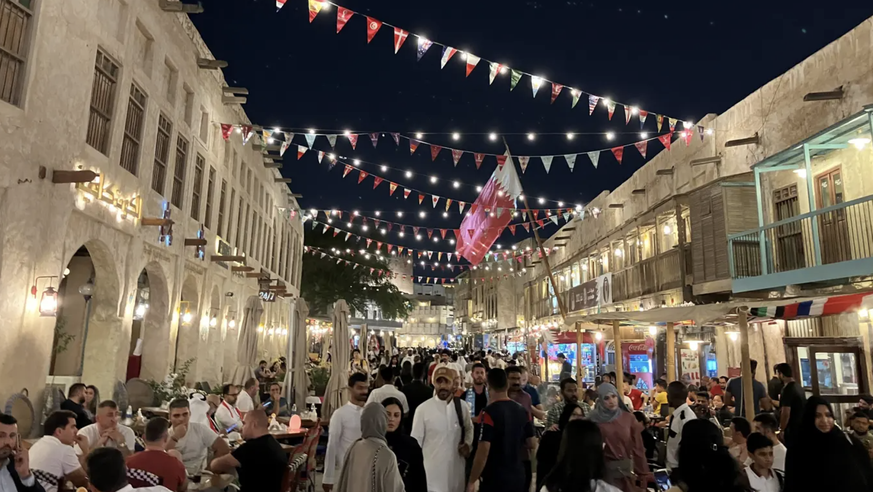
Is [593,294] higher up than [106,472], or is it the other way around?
[593,294]

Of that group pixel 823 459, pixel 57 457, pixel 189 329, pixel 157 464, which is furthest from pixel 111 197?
pixel 823 459

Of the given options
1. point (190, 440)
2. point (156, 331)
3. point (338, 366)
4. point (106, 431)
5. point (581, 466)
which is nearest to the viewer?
point (581, 466)

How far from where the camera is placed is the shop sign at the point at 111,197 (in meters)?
10.6

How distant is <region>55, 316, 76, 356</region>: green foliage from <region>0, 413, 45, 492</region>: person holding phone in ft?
30.8

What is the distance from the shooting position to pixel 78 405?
8.20 metres

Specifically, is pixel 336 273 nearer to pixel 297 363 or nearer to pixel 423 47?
pixel 297 363

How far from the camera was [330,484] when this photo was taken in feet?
17.6

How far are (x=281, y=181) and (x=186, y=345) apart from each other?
13160mm

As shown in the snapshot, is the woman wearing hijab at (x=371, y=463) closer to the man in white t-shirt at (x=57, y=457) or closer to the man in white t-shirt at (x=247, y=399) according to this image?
Answer: the man in white t-shirt at (x=57, y=457)

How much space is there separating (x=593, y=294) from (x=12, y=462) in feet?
73.7

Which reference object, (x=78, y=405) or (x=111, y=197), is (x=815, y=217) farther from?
(x=111, y=197)

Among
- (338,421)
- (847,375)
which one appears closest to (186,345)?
(338,421)

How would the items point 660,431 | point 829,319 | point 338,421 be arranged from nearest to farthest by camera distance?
1. point 338,421
2. point 660,431
3. point 829,319

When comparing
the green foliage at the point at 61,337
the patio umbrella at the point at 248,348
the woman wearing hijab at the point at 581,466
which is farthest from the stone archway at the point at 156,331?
the woman wearing hijab at the point at 581,466
